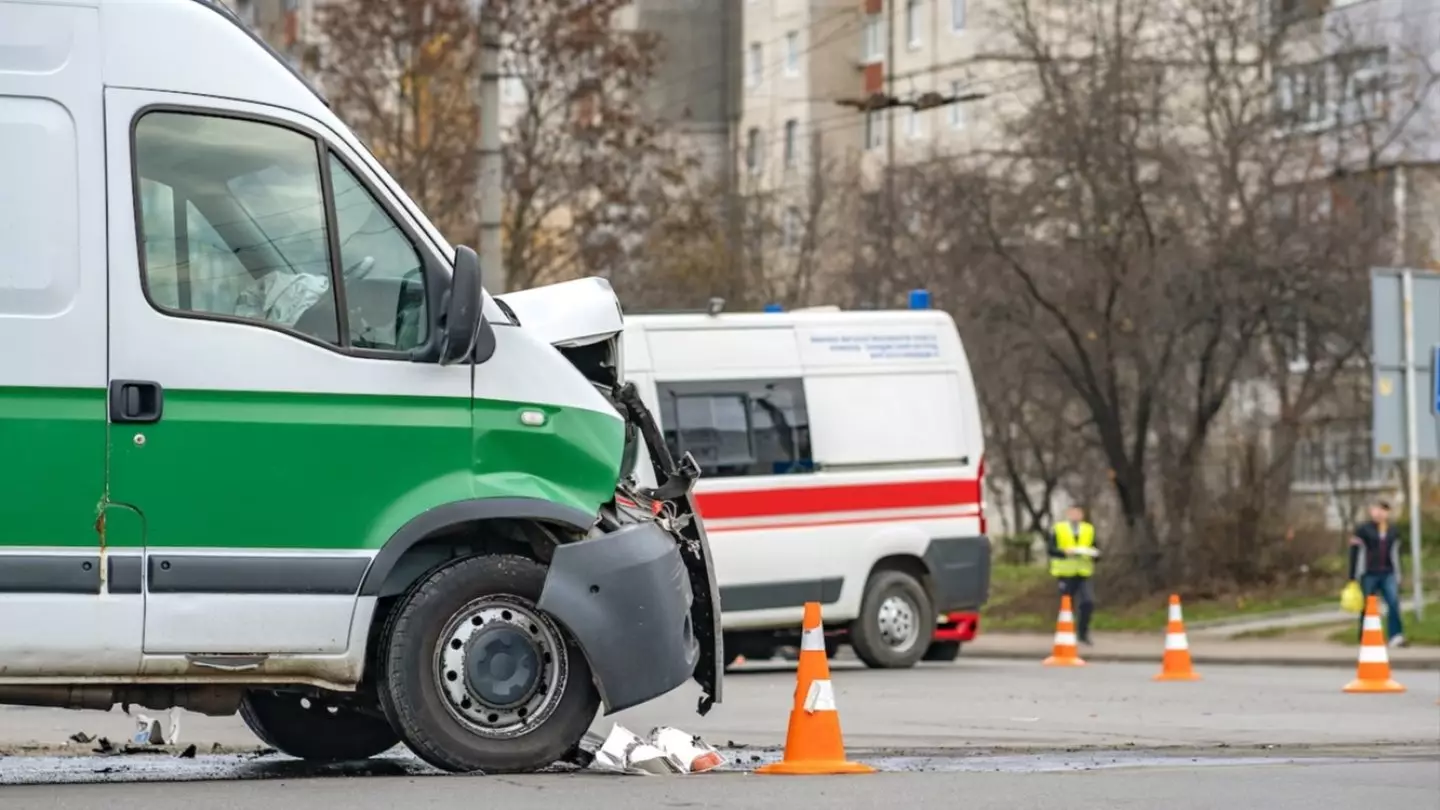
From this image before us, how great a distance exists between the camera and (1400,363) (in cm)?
2534

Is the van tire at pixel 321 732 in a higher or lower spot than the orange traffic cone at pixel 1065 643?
higher

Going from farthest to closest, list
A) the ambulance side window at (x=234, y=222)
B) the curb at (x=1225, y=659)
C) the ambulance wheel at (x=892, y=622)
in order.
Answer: the curb at (x=1225, y=659)
the ambulance wheel at (x=892, y=622)
the ambulance side window at (x=234, y=222)

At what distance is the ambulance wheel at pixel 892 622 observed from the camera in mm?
20953

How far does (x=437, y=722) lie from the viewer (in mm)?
9367

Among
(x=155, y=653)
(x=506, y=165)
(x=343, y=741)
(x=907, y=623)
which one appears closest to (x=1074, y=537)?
(x=907, y=623)

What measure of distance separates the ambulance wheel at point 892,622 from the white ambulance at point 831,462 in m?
0.02

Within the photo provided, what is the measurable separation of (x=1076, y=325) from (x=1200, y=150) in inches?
113

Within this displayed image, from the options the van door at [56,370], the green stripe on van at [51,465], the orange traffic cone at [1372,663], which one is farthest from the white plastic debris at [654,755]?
the orange traffic cone at [1372,663]

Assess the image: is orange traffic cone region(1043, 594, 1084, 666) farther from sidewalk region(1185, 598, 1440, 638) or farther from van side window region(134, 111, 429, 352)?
van side window region(134, 111, 429, 352)

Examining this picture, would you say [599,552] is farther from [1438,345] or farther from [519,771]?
[1438,345]

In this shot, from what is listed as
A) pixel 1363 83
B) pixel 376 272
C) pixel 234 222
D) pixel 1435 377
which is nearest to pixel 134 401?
pixel 234 222

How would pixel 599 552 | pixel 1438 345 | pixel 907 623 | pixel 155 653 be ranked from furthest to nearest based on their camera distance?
pixel 1438 345 < pixel 907 623 < pixel 599 552 < pixel 155 653

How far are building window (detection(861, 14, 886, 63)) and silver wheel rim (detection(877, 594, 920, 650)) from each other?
43982mm

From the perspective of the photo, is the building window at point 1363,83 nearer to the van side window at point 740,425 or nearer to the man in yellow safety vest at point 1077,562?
the man in yellow safety vest at point 1077,562
